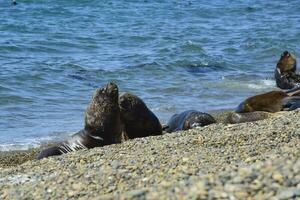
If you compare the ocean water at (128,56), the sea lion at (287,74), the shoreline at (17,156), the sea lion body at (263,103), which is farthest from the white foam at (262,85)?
the shoreline at (17,156)

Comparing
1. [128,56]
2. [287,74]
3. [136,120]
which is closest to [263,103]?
[136,120]

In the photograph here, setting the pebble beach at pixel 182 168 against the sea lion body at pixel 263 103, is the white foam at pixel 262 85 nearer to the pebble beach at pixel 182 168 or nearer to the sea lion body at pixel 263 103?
the sea lion body at pixel 263 103

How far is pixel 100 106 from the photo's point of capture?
938 cm

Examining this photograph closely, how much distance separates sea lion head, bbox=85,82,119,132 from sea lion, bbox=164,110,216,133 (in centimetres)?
103

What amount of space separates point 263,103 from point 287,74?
4.14m

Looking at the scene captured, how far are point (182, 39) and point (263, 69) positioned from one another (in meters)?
5.18

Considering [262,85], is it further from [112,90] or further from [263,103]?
[112,90]

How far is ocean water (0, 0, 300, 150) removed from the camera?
12641 millimetres

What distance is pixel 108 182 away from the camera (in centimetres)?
590

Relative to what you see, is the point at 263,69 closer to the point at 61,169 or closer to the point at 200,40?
the point at 200,40

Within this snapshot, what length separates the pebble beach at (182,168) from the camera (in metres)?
4.57

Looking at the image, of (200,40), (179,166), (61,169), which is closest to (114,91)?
(61,169)

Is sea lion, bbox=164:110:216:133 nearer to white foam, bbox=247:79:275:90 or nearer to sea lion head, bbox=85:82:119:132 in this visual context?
sea lion head, bbox=85:82:119:132

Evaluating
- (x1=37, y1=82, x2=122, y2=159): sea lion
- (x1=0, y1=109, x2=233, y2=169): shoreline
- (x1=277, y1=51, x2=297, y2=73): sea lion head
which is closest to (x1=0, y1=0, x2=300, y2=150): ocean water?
(x1=0, y1=109, x2=233, y2=169): shoreline
